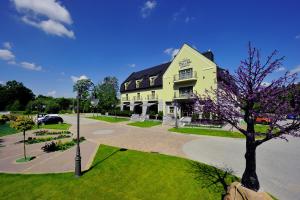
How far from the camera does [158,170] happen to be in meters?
9.58

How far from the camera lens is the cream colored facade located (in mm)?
30141

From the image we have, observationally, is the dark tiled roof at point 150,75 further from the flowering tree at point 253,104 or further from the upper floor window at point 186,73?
the flowering tree at point 253,104

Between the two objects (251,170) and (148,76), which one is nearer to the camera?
(251,170)

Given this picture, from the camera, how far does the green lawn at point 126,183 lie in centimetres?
724

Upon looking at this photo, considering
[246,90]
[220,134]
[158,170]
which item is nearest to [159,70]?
[220,134]

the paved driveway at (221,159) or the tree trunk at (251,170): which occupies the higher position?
the tree trunk at (251,170)

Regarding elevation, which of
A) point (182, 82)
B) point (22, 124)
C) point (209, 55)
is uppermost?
point (209, 55)

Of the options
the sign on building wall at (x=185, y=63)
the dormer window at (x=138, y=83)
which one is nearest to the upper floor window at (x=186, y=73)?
the sign on building wall at (x=185, y=63)

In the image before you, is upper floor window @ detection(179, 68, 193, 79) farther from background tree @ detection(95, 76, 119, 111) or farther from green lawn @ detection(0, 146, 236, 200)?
background tree @ detection(95, 76, 119, 111)

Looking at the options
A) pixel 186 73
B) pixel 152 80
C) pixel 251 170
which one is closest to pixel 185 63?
pixel 186 73

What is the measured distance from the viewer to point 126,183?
8195 millimetres

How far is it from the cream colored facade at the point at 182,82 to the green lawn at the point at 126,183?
1901cm

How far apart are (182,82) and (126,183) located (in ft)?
91.7

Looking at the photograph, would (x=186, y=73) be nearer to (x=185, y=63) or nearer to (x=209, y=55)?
(x=185, y=63)
